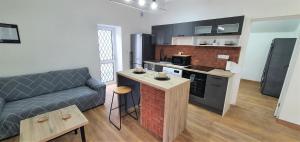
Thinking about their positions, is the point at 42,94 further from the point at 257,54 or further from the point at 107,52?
the point at 257,54

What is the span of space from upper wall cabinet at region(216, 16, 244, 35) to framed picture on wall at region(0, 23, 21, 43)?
424cm

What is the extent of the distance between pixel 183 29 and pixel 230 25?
1.16 metres

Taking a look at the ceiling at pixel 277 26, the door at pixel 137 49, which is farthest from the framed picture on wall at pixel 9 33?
the ceiling at pixel 277 26

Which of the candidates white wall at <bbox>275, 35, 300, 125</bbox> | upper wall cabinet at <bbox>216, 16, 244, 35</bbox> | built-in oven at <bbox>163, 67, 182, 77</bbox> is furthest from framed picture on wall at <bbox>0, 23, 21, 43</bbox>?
white wall at <bbox>275, 35, 300, 125</bbox>

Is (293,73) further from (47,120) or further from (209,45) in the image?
(47,120)

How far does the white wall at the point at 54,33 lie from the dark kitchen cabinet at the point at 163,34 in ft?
4.29

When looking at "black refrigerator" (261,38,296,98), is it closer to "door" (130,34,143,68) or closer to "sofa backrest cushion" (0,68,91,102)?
"door" (130,34,143,68)

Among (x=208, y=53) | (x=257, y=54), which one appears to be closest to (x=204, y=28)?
(x=208, y=53)

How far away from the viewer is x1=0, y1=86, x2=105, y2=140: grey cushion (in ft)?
6.39

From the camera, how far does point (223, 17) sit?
3.00 metres

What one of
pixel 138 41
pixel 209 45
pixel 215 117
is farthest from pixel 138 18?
pixel 215 117

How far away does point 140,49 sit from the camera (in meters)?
4.29

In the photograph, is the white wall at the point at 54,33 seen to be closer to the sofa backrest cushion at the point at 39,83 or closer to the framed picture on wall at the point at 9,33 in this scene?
the framed picture on wall at the point at 9,33

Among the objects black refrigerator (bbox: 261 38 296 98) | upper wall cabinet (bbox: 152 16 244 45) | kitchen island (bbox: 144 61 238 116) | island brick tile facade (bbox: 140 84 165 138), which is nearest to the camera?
island brick tile facade (bbox: 140 84 165 138)
